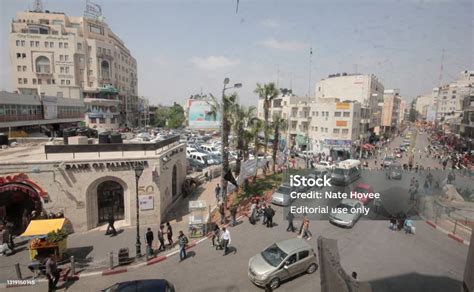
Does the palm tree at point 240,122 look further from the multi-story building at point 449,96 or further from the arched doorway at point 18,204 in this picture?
the multi-story building at point 449,96

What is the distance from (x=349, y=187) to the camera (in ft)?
65.5

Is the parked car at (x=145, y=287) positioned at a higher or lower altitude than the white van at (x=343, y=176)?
lower

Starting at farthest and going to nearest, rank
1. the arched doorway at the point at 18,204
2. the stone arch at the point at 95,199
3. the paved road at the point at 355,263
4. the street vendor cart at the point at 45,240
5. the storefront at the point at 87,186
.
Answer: the stone arch at the point at 95,199
the storefront at the point at 87,186
the arched doorway at the point at 18,204
the street vendor cart at the point at 45,240
the paved road at the point at 355,263

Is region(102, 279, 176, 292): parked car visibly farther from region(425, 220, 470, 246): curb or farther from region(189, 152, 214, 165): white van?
region(189, 152, 214, 165): white van

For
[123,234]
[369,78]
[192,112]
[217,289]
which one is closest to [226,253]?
[217,289]

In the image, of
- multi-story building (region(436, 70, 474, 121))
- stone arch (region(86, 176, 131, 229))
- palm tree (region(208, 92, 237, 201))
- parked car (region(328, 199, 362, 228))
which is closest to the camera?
parked car (region(328, 199, 362, 228))

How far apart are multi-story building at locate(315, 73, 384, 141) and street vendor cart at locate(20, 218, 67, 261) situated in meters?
52.1

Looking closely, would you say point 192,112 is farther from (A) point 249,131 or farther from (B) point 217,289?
(B) point 217,289

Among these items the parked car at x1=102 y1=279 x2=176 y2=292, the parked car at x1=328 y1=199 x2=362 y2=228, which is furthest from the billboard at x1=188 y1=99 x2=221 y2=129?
the parked car at x1=102 y1=279 x2=176 y2=292

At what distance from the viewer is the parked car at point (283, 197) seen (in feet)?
60.4

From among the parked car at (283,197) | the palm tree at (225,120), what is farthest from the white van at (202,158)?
the parked car at (283,197)

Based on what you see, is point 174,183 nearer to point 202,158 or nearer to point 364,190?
point 202,158

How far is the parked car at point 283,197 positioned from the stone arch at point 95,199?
10.3 metres

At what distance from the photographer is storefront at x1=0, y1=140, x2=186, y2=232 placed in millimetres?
14516
